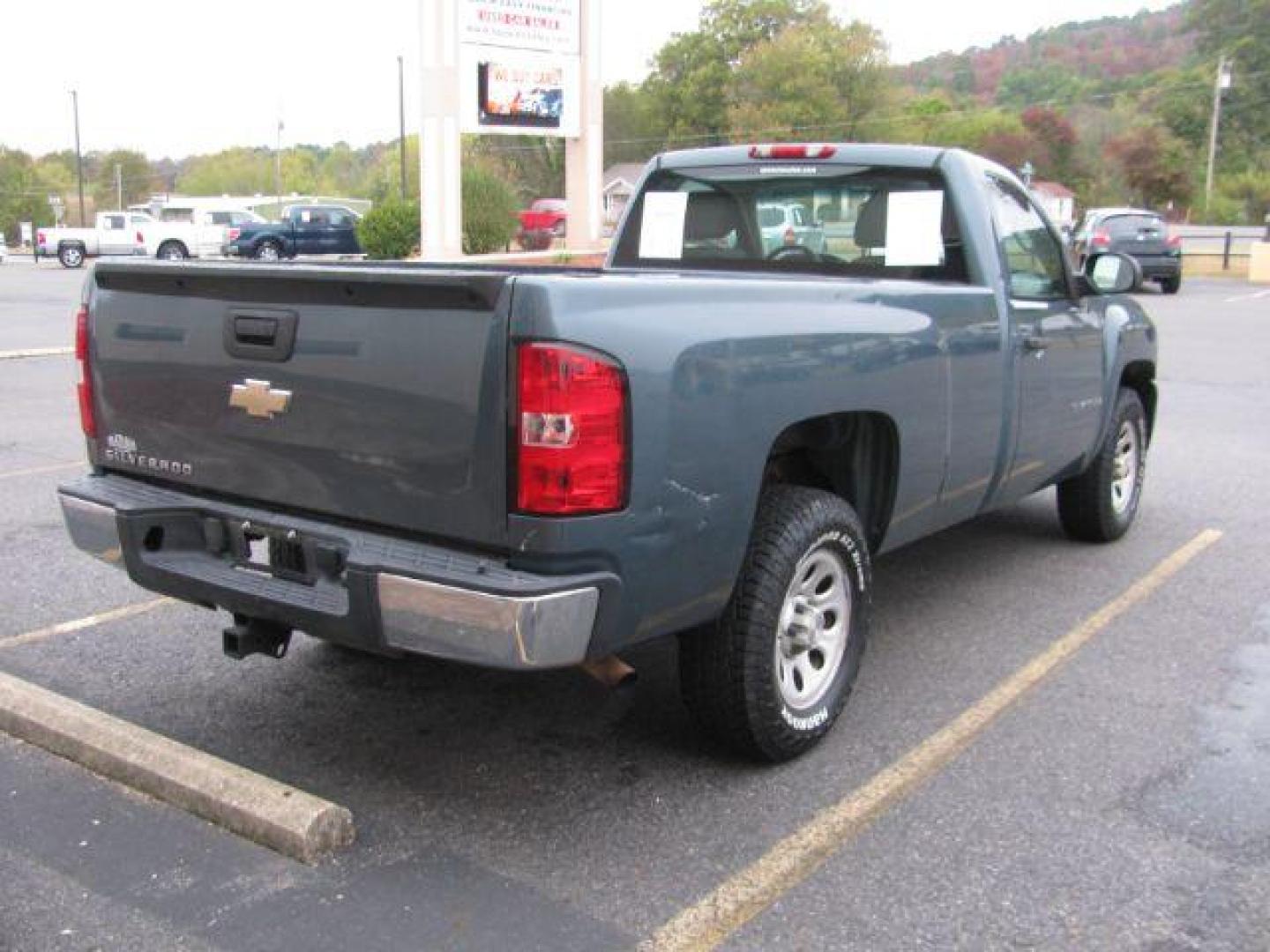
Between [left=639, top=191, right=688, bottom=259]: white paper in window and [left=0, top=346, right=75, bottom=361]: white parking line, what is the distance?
10.2 meters

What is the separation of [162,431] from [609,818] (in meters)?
1.71

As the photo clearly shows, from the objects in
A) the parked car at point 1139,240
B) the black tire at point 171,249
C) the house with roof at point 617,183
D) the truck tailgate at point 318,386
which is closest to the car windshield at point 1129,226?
the parked car at point 1139,240

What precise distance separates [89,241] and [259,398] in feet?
134

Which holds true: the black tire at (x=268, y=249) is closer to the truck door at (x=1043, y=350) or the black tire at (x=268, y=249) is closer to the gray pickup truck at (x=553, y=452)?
the truck door at (x=1043, y=350)

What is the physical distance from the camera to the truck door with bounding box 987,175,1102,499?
5.00 m

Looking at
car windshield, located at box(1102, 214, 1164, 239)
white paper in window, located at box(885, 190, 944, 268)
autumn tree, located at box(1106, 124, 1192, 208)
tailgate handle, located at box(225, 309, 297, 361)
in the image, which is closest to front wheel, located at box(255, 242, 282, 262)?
car windshield, located at box(1102, 214, 1164, 239)

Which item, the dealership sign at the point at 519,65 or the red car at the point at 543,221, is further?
the red car at the point at 543,221

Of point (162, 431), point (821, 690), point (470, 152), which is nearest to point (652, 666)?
point (821, 690)

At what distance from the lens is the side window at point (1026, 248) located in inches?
201

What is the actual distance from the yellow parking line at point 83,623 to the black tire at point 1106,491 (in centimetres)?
431

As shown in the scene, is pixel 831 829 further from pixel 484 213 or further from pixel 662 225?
pixel 484 213

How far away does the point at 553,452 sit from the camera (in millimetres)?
2932

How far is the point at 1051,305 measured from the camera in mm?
5312

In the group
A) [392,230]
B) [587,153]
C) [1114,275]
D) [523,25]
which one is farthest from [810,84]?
[1114,275]
